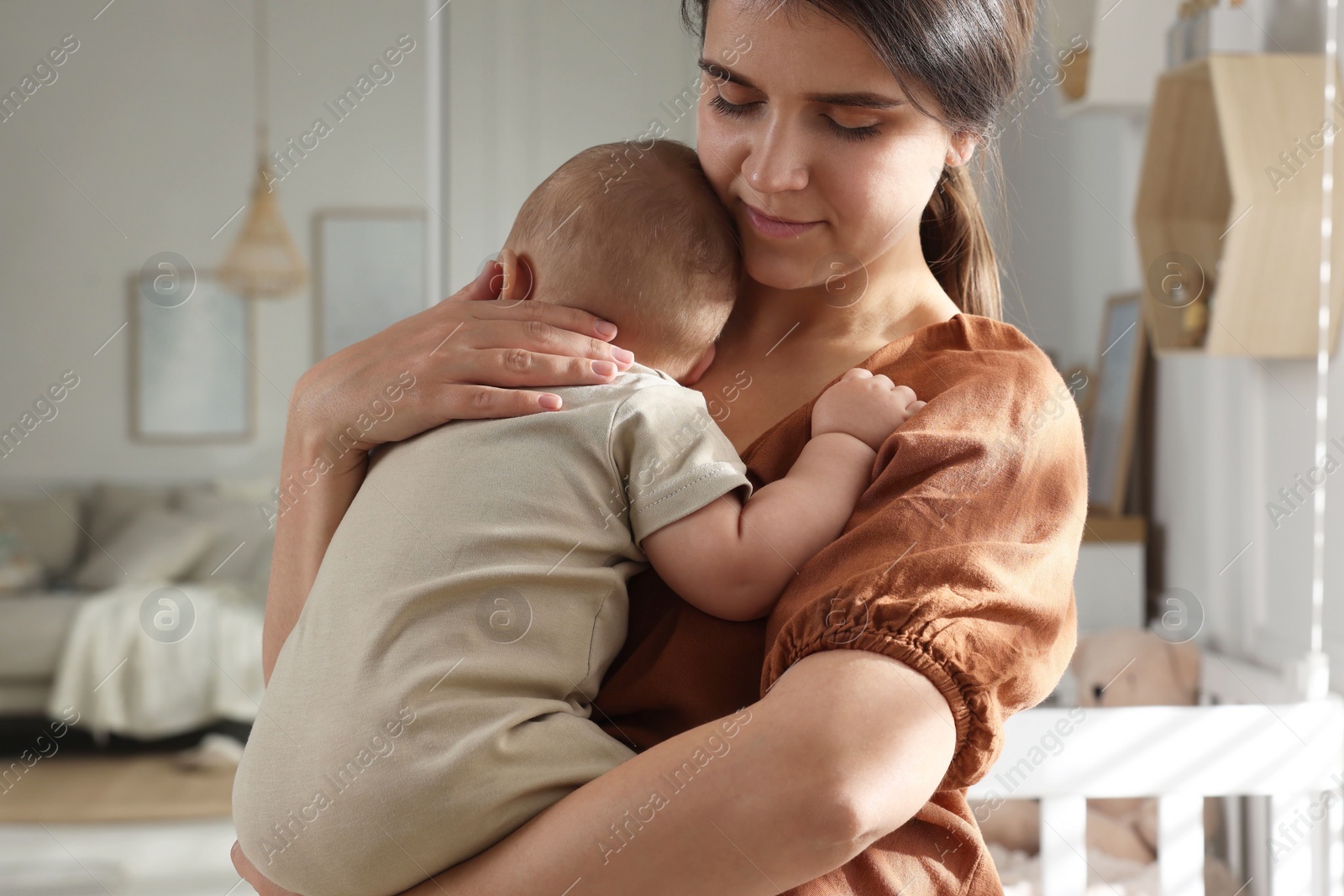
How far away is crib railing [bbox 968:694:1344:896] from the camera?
1467 mm

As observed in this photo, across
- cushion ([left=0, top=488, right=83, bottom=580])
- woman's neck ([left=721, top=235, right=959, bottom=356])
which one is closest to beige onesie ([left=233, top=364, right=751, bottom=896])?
woman's neck ([left=721, top=235, right=959, bottom=356])

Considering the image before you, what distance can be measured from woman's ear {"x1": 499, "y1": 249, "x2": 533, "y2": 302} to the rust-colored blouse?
0.71 feet

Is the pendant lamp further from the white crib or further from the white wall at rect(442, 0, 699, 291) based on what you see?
the white crib

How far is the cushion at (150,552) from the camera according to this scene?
243 centimetres

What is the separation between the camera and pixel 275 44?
2.41 meters

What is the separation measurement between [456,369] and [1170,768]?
4.06 ft

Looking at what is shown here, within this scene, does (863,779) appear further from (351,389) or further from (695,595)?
(351,389)

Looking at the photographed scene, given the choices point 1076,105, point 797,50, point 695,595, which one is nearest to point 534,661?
point 695,595

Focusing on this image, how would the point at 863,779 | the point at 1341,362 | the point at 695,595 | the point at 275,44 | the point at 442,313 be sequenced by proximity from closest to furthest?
the point at 863,779 → the point at 695,595 → the point at 442,313 → the point at 1341,362 → the point at 275,44

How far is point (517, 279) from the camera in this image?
31.5 inches

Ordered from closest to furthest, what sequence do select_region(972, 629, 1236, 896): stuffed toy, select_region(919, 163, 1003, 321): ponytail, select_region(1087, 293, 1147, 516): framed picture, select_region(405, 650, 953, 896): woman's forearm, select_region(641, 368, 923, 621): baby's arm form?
select_region(405, 650, 953, 896): woman's forearm
select_region(641, 368, 923, 621): baby's arm
select_region(919, 163, 1003, 321): ponytail
select_region(972, 629, 1236, 896): stuffed toy
select_region(1087, 293, 1147, 516): framed picture

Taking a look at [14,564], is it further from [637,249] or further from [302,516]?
[637,249]

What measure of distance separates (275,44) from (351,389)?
195cm

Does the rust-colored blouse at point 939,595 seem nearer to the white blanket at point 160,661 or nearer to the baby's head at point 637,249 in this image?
the baby's head at point 637,249
